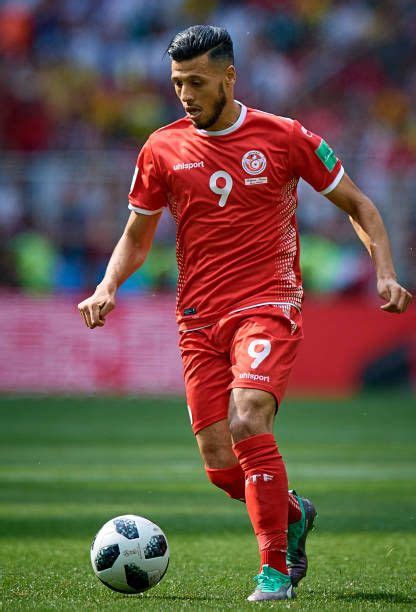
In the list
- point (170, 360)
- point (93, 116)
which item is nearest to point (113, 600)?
point (170, 360)

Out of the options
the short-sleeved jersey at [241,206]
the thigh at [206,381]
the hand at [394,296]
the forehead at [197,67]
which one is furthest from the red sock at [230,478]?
the forehead at [197,67]

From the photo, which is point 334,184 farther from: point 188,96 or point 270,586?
point 270,586

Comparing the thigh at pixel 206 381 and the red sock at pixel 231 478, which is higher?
the thigh at pixel 206 381

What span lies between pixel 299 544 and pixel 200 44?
231 cm

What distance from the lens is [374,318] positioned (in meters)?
17.5

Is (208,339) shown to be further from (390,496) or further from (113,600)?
(390,496)

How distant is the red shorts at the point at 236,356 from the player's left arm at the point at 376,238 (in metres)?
0.45

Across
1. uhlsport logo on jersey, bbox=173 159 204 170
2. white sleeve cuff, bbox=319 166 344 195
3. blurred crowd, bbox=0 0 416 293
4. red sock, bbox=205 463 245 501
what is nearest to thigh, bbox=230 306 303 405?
red sock, bbox=205 463 245 501

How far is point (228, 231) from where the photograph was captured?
5.55 m

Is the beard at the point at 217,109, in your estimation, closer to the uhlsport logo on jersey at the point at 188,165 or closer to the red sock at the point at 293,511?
the uhlsport logo on jersey at the point at 188,165

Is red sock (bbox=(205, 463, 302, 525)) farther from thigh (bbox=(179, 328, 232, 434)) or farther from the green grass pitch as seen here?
the green grass pitch

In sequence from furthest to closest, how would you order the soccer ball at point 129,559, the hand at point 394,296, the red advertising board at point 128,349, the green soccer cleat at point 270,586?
1. the red advertising board at point 128,349
2. the soccer ball at point 129,559
3. the hand at point 394,296
4. the green soccer cleat at point 270,586

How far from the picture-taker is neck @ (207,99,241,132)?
5.57m

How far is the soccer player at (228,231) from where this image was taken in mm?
5430
